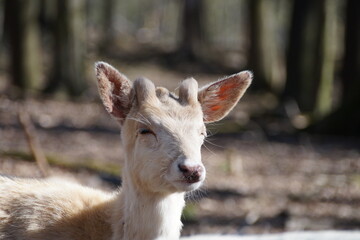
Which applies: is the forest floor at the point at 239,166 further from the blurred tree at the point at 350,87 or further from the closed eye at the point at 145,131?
the closed eye at the point at 145,131

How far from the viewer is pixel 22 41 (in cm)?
1845

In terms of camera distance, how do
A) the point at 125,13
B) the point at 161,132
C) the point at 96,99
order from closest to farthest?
1. the point at 161,132
2. the point at 96,99
3. the point at 125,13

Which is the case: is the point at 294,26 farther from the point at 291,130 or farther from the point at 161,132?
the point at 161,132

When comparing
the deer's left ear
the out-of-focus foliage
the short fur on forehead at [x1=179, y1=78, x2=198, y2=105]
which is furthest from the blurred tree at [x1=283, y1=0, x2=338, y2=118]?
the short fur on forehead at [x1=179, y1=78, x2=198, y2=105]

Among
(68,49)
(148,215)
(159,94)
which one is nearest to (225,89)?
(159,94)

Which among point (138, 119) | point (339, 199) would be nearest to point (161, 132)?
point (138, 119)

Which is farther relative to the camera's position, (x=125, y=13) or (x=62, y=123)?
(x=125, y=13)

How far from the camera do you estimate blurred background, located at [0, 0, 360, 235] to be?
9148 mm

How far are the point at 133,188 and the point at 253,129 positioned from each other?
34.1 ft

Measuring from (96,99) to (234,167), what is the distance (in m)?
8.32

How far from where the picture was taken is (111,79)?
5043mm

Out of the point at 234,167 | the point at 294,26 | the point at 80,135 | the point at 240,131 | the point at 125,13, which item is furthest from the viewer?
the point at 125,13

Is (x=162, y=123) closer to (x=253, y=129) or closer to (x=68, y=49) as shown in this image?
(x=253, y=129)

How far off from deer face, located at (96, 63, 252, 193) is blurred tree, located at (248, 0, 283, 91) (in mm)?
17697
